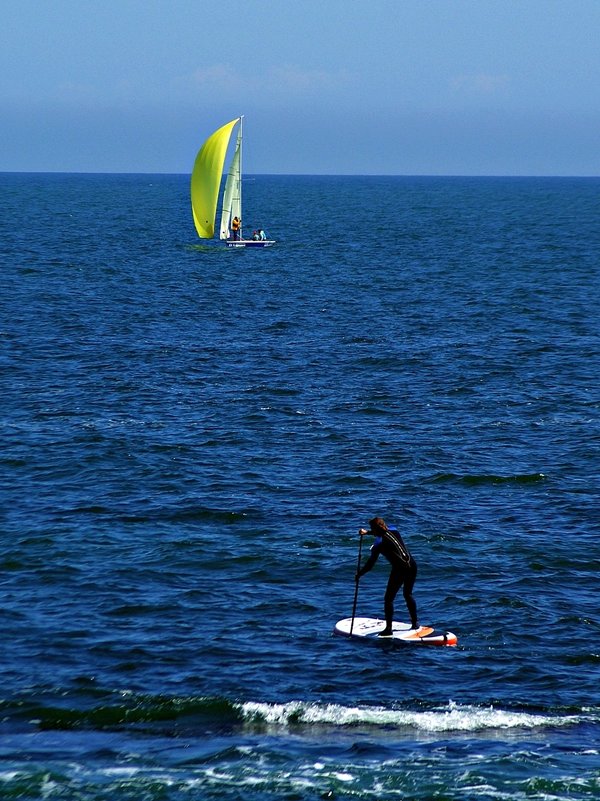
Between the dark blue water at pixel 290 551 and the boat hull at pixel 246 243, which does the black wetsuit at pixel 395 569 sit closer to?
the dark blue water at pixel 290 551

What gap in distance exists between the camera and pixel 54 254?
9988cm

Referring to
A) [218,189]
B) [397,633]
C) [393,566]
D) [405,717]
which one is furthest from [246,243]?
[405,717]

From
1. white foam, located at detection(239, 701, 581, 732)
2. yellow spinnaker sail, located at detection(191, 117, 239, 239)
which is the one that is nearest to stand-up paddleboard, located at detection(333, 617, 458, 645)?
white foam, located at detection(239, 701, 581, 732)

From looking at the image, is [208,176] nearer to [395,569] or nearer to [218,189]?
Answer: [218,189]

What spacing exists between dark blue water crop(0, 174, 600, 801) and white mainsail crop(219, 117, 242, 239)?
1431 inches

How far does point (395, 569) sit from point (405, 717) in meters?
4.36

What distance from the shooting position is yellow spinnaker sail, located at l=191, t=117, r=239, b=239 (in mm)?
100562

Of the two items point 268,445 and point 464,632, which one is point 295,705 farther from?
point 268,445

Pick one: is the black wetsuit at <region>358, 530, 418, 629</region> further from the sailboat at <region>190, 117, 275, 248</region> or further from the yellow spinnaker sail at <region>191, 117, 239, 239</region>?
the yellow spinnaker sail at <region>191, 117, 239, 239</region>

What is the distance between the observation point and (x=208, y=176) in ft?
331

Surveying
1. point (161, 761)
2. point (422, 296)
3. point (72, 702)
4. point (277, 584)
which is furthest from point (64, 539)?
point (422, 296)

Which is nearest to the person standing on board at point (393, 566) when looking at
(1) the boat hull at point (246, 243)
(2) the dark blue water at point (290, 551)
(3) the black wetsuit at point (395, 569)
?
(3) the black wetsuit at point (395, 569)

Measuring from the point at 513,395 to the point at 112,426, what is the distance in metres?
15.1

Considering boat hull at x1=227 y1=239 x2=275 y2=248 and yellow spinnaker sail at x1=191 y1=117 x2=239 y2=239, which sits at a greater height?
yellow spinnaker sail at x1=191 y1=117 x2=239 y2=239
